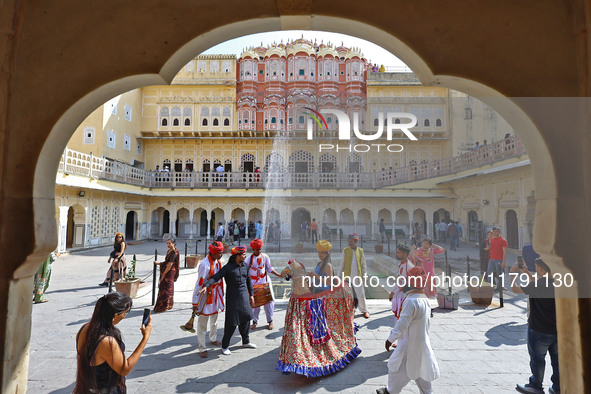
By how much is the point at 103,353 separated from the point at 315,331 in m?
2.22

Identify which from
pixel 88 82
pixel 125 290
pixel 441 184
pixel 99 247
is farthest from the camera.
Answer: pixel 441 184

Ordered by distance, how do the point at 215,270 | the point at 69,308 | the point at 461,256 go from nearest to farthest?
the point at 215,270 → the point at 69,308 → the point at 461,256

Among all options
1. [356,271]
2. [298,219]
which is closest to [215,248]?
[356,271]

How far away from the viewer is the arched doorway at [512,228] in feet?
48.5

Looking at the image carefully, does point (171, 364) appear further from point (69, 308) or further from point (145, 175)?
point (145, 175)

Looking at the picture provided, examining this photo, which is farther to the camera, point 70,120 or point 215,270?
point 215,270

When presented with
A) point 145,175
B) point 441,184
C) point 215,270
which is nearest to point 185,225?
→ point 145,175

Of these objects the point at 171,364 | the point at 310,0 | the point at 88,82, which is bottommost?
the point at 171,364

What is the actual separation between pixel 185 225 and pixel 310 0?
81.0ft

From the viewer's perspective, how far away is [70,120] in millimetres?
2031

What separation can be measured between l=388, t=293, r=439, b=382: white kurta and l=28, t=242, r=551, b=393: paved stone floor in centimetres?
61

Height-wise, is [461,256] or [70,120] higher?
[70,120]

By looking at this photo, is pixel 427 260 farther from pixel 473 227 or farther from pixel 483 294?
pixel 473 227

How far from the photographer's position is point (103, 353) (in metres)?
1.99
